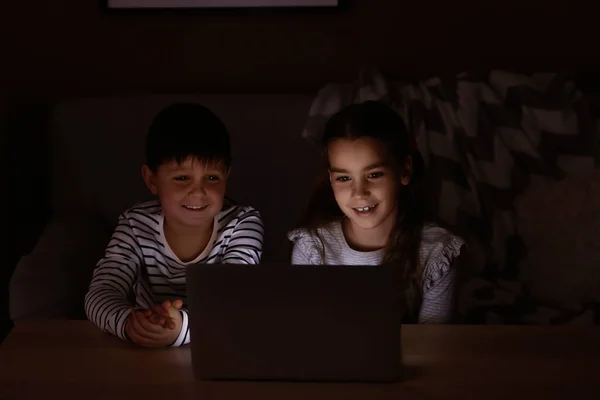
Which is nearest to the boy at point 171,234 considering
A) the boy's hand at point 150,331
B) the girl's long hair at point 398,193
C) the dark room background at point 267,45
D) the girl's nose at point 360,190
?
the boy's hand at point 150,331

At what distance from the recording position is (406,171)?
1471mm

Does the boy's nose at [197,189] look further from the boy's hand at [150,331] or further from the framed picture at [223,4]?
the framed picture at [223,4]

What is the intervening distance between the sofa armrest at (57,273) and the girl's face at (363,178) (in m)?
0.74

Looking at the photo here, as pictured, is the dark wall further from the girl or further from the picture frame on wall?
the girl

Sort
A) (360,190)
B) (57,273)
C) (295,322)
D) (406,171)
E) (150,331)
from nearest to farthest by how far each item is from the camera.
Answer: (295,322), (150,331), (360,190), (406,171), (57,273)

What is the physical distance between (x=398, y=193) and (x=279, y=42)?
37.9 inches

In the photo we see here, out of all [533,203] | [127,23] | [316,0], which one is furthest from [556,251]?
[127,23]

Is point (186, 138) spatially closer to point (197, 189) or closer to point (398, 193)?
point (197, 189)

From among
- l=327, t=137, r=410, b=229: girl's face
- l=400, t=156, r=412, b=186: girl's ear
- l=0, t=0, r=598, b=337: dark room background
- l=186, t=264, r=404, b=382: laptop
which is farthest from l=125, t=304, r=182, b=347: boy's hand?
l=0, t=0, r=598, b=337: dark room background

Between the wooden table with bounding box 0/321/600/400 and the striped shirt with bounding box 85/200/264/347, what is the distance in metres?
0.19

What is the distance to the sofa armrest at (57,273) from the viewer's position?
1740 millimetres

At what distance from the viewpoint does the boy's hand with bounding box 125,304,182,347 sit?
123 centimetres

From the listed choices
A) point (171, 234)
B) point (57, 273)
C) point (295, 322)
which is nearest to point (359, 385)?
point (295, 322)

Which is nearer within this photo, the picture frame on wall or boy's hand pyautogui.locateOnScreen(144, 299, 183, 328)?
boy's hand pyautogui.locateOnScreen(144, 299, 183, 328)
